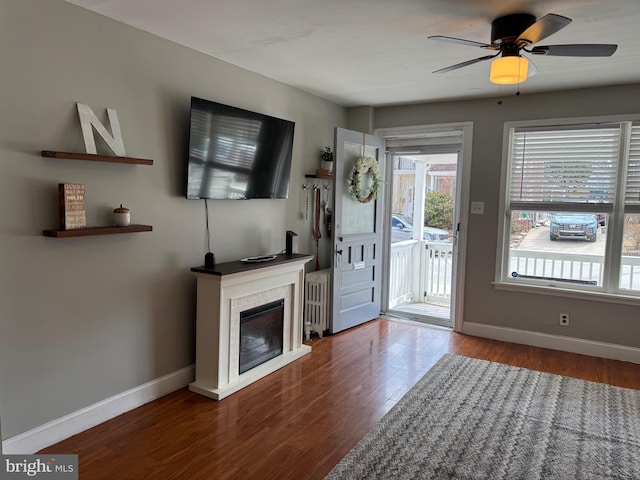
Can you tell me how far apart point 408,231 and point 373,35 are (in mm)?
3629

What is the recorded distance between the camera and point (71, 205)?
236 cm

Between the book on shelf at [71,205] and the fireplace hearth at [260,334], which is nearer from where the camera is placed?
the book on shelf at [71,205]

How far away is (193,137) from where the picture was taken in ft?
9.73

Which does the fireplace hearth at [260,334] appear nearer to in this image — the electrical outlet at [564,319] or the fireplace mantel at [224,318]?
the fireplace mantel at [224,318]

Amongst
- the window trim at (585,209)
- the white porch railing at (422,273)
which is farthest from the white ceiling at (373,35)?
the white porch railing at (422,273)

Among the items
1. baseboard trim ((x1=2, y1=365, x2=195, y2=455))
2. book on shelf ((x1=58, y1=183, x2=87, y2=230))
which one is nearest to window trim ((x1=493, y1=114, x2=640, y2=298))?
baseboard trim ((x1=2, y1=365, x2=195, y2=455))

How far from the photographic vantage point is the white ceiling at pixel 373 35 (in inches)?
92.4

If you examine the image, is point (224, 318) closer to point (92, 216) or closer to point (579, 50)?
point (92, 216)

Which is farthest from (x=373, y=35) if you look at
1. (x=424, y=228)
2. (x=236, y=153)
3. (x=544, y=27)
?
(x=424, y=228)

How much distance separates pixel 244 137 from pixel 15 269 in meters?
1.75

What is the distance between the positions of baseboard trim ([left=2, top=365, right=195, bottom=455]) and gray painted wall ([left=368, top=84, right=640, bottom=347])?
2941 millimetres

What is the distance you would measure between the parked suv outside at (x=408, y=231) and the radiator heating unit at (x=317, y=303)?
1.78m

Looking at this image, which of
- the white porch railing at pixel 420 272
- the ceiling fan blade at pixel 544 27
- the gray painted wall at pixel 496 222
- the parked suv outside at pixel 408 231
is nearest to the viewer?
the ceiling fan blade at pixel 544 27

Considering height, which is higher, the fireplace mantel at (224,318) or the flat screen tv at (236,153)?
the flat screen tv at (236,153)
